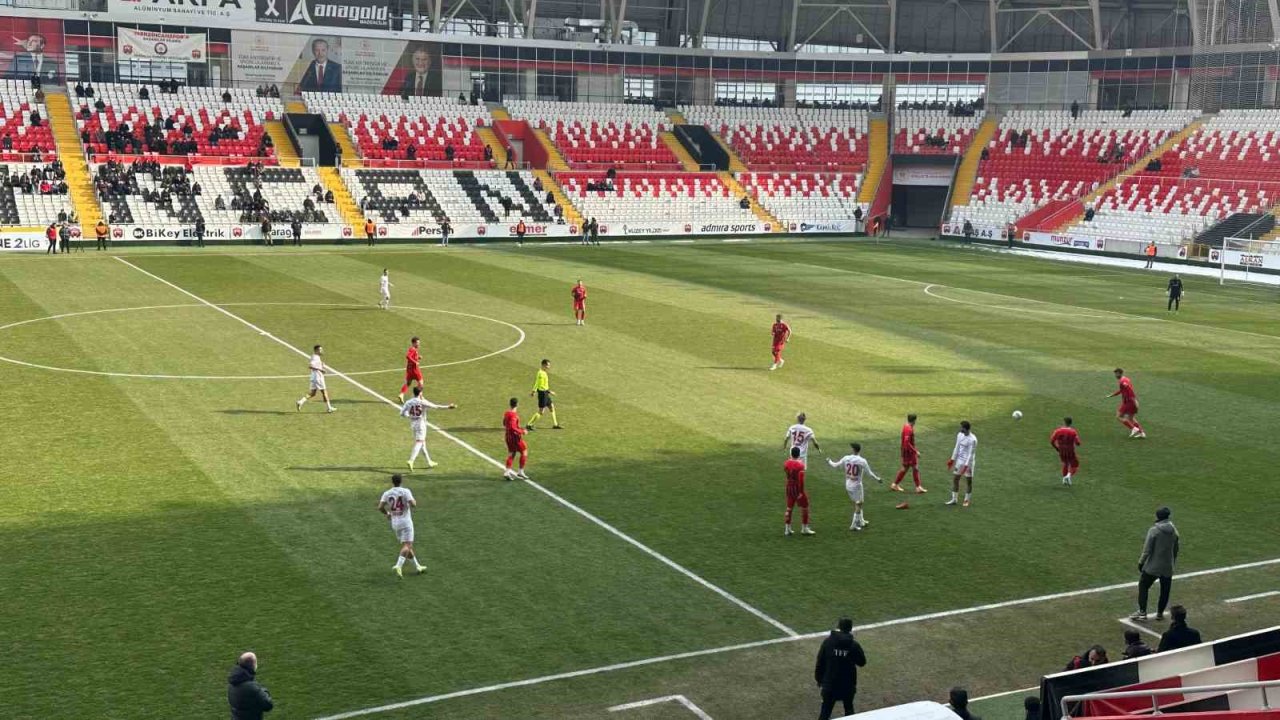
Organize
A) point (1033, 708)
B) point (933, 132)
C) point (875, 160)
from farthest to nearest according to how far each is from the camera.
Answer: point (933, 132), point (875, 160), point (1033, 708)

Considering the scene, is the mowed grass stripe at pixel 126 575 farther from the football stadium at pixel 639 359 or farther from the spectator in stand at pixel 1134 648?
the spectator in stand at pixel 1134 648

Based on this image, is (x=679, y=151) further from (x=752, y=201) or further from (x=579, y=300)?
(x=579, y=300)

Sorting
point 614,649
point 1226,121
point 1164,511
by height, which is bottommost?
point 614,649

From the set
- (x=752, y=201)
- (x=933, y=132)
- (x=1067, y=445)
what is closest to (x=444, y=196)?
(x=752, y=201)

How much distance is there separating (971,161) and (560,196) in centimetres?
2831

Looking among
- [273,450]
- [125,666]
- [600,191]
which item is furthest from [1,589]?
[600,191]

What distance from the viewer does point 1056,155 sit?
82.2 meters

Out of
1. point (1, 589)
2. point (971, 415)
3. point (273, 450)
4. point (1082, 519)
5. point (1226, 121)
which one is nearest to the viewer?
point (1, 589)

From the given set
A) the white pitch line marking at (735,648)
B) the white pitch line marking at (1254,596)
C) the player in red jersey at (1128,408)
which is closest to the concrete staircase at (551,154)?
the player in red jersey at (1128,408)

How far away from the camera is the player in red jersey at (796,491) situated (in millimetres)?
20141

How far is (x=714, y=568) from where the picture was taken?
1908 centimetres

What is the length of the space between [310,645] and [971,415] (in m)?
17.9

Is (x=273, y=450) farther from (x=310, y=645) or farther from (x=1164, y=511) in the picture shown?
(x=1164, y=511)

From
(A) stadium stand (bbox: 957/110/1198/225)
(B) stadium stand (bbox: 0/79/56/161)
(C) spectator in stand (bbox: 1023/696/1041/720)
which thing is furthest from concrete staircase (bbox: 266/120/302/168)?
(C) spectator in stand (bbox: 1023/696/1041/720)
